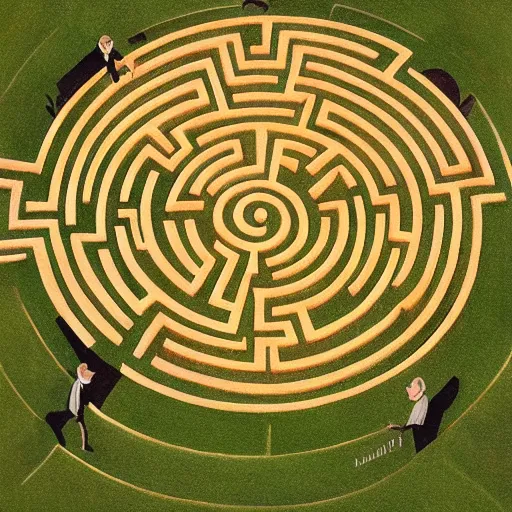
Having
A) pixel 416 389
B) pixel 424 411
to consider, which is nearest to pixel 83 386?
pixel 416 389

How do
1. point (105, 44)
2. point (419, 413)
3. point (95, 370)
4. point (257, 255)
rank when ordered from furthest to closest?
point (105, 44)
point (257, 255)
point (95, 370)
point (419, 413)

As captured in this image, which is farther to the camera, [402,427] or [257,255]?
[257,255]

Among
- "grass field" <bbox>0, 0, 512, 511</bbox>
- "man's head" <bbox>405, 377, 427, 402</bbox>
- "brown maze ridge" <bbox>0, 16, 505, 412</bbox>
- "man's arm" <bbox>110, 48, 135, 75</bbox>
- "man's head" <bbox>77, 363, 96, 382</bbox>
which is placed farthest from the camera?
"man's arm" <bbox>110, 48, 135, 75</bbox>

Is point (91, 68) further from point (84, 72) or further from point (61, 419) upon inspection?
point (61, 419)

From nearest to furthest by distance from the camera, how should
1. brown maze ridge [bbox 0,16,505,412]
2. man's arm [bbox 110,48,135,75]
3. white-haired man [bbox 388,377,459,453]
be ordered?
white-haired man [bbox 388,377,459,453], brown maze ridge [bbox 0,16,505,412], man's arm [bbox 110,48,135,75]

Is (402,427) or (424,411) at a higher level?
(424,411)

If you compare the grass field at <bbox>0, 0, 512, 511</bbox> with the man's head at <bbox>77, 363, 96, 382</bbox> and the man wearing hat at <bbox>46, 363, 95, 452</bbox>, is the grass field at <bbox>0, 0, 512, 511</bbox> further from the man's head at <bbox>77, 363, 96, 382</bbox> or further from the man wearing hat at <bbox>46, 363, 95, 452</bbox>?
the man's head at <bbox>77, 363, 96, 382</bbox>

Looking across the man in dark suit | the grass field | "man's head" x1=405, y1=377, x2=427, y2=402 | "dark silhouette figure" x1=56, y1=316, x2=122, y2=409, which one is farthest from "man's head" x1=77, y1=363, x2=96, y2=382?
"man's head" x1=405, y1=377, x2=427, y2=402
